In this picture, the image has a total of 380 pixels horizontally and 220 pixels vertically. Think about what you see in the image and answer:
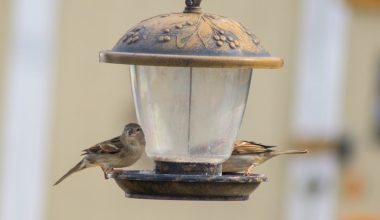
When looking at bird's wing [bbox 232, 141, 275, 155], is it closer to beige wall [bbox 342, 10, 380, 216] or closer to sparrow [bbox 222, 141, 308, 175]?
sparrow [bbox 222, 141, 308, 175]

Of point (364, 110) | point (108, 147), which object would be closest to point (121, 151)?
point (108, 147)

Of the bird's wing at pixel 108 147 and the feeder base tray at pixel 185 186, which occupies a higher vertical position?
the bird's wing at pixel 108 147

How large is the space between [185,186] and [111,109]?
7690 millimetres

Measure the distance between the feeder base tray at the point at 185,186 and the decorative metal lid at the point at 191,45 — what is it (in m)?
0.38

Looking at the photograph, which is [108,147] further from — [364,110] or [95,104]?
[364,110]

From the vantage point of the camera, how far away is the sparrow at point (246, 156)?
5.33 m

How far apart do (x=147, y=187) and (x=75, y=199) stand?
750cm

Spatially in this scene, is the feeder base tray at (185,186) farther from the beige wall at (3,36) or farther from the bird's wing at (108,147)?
the beige wall at (3,36)

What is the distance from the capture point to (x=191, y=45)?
4781 mm

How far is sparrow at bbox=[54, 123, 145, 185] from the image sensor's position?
543cm

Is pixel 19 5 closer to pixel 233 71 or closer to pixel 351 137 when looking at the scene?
pixel 233 71

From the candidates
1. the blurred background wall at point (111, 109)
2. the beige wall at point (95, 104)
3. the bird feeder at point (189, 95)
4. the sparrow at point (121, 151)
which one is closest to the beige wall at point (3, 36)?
the blurred background wall at point (111, 109)

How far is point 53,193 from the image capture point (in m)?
12.2

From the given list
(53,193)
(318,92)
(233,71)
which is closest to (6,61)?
(53,193)
